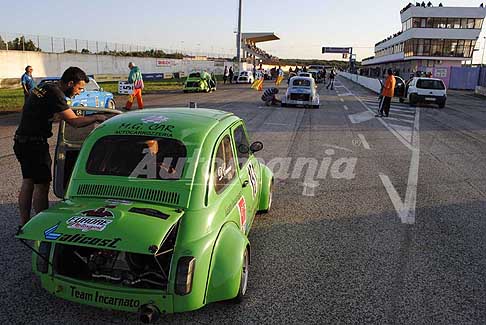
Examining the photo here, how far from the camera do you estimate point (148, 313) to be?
3014 millimetres

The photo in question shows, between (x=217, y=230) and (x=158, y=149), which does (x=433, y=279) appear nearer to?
(x=217, y=230)

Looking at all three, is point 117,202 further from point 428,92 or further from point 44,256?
point 428,92

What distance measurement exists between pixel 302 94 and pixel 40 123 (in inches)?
687

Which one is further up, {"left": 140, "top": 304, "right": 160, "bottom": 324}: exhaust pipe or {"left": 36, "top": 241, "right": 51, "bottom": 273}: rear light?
{"left": 36, "top": 241, "right": 51, "bottom": 273}: rear light

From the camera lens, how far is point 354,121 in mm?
16688

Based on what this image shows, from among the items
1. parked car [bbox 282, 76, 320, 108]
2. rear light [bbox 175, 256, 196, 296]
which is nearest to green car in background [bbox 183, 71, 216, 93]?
parked car [bbox 282, 76, 320, 108]

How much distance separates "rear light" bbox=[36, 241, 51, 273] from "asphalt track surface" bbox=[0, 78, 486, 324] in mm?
411

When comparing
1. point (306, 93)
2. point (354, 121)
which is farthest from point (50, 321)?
point (306, 93)

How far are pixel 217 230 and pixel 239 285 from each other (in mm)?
479

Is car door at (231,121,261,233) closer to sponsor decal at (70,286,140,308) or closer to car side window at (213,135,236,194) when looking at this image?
car side window at (213,135,236,194)

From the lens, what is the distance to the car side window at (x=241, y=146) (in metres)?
4.72

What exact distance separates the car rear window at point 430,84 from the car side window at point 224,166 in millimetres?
22299

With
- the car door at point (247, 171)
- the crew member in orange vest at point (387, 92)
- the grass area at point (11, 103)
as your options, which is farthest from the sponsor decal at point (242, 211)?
the grass area at point (11, 103)

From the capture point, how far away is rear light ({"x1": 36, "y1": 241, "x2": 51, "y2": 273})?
10.7ft
